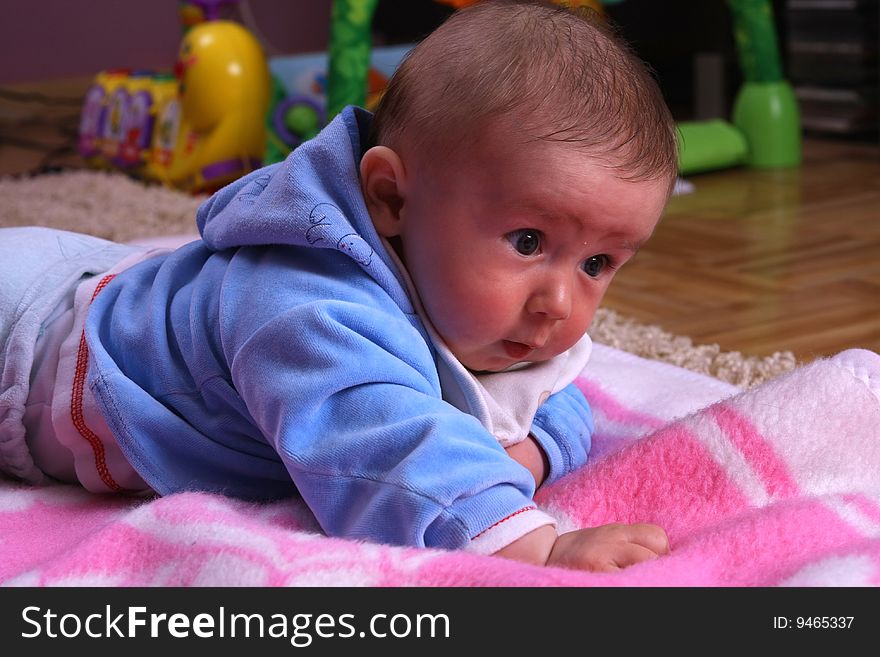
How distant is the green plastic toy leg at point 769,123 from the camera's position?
2.49m

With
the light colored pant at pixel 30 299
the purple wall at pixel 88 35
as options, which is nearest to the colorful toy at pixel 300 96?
the light colored pant at pixel 30 299

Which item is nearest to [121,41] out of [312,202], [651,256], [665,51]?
[665,51]

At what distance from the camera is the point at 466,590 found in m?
0.57

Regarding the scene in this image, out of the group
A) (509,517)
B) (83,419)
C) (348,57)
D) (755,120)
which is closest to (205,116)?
(348,57)

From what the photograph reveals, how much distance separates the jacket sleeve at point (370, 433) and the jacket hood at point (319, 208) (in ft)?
0.17

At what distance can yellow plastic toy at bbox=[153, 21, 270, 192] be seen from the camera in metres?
2.33

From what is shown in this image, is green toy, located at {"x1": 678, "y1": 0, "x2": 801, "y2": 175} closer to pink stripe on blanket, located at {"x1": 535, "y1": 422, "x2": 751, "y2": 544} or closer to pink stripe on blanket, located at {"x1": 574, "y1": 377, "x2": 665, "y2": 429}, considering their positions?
pink stripe on blanket, located at {"x1": 574, "y1": 377, "x2": 665, "y2": 429}

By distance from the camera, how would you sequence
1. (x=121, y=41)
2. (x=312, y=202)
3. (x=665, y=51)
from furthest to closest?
(x=121, y=41)
(x=665, y=51)
(x=312, y=202)

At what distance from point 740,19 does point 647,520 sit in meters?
1.98

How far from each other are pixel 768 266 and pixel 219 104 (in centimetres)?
123

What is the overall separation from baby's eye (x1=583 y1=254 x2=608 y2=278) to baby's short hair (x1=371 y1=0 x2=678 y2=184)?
6 centimetres

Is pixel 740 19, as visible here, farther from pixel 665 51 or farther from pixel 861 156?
pixel 665 51

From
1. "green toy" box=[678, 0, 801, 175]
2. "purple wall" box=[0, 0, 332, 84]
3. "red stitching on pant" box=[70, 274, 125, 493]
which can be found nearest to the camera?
"red stitching on pant" box=[70, 274, 125, 493]

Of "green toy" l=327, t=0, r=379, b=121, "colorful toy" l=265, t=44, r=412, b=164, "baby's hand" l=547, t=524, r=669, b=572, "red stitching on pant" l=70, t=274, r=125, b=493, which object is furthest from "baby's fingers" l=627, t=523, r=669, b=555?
"colorful toy" l=265, t=44, r=412, b=164
